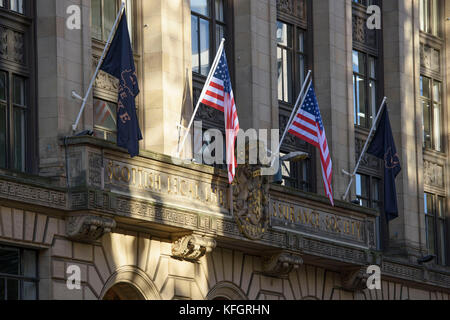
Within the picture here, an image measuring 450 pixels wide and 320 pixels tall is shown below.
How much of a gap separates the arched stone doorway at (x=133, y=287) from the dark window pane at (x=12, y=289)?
3.29 metres

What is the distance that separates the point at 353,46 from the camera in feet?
169

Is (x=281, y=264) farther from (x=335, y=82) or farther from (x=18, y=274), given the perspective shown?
(x=18, y=274)

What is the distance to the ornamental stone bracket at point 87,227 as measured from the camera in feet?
112

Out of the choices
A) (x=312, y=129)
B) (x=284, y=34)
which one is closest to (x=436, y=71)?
(x=284, y=34)

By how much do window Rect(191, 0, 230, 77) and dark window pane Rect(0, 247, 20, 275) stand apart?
11.1 meters

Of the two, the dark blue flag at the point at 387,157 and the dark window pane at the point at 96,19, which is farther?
the dark blue flag at the point at 387,157

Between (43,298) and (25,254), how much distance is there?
1276 millimetres

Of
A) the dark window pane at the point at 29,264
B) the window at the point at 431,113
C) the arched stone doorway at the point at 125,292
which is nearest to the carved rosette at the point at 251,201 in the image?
the arched stone doorway at the point at 125,292

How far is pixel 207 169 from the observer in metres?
39.0

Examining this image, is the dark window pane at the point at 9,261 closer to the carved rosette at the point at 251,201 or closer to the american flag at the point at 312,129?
the carved rosette at the point at 251,201

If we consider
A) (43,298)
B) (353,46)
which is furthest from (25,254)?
(353,46)

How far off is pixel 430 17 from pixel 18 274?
96.2 feet

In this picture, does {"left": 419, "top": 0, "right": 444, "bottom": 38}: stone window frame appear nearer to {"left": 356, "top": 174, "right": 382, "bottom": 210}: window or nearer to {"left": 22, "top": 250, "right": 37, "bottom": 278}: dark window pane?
{"left": 356, "top": 174, "right": 382, "bottom": 210}: window
